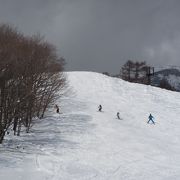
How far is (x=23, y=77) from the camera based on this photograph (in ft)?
105

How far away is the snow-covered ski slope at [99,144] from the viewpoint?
83.9 ft

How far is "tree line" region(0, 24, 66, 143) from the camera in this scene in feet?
98.5

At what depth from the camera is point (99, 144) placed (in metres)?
34.8

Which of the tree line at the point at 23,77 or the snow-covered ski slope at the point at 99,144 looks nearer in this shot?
the snow-covered ski slope at the point at 99,144

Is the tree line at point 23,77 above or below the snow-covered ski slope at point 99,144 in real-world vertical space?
above

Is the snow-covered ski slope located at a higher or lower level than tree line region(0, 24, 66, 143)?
lower

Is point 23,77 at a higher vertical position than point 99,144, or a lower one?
higher

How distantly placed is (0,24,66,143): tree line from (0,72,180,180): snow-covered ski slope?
6.16 ft

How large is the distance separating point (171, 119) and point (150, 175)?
29.5 m

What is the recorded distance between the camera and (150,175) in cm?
2536

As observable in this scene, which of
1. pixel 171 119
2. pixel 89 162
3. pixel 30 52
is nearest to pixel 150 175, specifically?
pixel 89 162

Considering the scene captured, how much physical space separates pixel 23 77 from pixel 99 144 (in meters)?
7.88

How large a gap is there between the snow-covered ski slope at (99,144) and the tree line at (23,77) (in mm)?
1878

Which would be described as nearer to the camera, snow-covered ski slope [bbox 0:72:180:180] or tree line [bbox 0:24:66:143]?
snow-covered ski slope [bbox 0:72:180:180]
